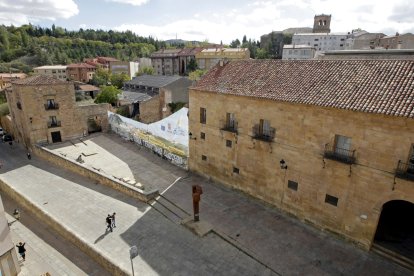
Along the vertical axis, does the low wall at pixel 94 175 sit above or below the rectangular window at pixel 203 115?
below

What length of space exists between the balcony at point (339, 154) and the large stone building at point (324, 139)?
49mm

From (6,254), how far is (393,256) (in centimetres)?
1985

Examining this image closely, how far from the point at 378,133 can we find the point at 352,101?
1.88m

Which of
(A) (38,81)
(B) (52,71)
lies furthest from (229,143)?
(B) (52,71)

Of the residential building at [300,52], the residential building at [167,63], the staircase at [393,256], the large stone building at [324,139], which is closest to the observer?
the large stone building at [324,139]

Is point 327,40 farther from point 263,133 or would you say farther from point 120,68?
point 263,133

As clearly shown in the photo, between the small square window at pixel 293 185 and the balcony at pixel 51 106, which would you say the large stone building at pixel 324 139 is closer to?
the small square window at pixel 293 185

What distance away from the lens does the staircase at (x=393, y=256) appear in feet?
41.5

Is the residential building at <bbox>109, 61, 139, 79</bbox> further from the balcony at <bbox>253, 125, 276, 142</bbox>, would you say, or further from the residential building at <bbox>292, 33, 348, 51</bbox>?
the balcony at <bbox>253, 125, 276, 142</bbox>

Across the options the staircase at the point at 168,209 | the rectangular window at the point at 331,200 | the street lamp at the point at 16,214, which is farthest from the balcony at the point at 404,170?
the street lamp at the point at 16,214

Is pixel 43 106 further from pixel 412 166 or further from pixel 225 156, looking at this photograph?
pixel 412 166

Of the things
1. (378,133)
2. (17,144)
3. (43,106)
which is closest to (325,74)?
(378,133)

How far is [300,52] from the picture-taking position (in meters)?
72.4

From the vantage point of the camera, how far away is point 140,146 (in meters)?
28.9
